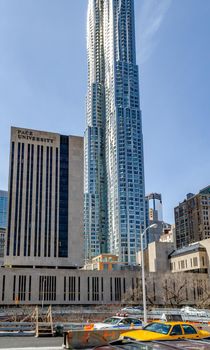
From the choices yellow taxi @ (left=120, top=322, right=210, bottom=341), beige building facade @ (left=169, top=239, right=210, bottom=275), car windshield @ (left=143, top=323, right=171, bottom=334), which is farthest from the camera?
beige building facade @ (left=169, top=239, right=210, bottom=275)

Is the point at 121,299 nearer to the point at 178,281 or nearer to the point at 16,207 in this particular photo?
the point at 178,281

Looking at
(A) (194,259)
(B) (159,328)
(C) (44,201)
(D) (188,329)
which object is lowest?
(D) (188,329)

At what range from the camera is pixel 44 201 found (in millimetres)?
120500

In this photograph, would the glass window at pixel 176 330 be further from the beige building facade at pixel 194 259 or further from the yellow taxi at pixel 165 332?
the beige building facade at pixel 194 259

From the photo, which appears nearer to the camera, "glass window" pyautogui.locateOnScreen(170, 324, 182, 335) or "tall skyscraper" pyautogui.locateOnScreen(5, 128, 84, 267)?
"glass window" pyautogui.locateOnScreen(170, 324, 182, 335)

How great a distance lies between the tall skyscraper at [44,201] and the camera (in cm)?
11675

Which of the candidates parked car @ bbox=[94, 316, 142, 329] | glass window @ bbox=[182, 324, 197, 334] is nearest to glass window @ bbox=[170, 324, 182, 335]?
glass window @ bbox=[182, 324, 197, 334]

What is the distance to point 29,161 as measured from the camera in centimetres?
12350

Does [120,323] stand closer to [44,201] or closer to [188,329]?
[188,329]

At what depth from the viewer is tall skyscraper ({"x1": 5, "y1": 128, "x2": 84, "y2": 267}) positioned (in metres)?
117

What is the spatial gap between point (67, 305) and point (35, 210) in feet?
98.9

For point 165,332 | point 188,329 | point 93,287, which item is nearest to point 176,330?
point 165,332

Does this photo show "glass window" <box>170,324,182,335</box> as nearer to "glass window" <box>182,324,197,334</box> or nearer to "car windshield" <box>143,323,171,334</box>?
"car windshield" <box>143,323,171,334</box>

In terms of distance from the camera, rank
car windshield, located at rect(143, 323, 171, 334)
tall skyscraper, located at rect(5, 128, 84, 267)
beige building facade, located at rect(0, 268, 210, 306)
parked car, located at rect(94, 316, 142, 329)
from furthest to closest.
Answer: tall skyscraper, located at rect(5, 128, 84, 267)
beige building facade, located at rect(0, 268, 210, 306)
parked car, located at rect(94, 316, 142, 329)
car windshield, located at rect(143, 323, 171, 334)
